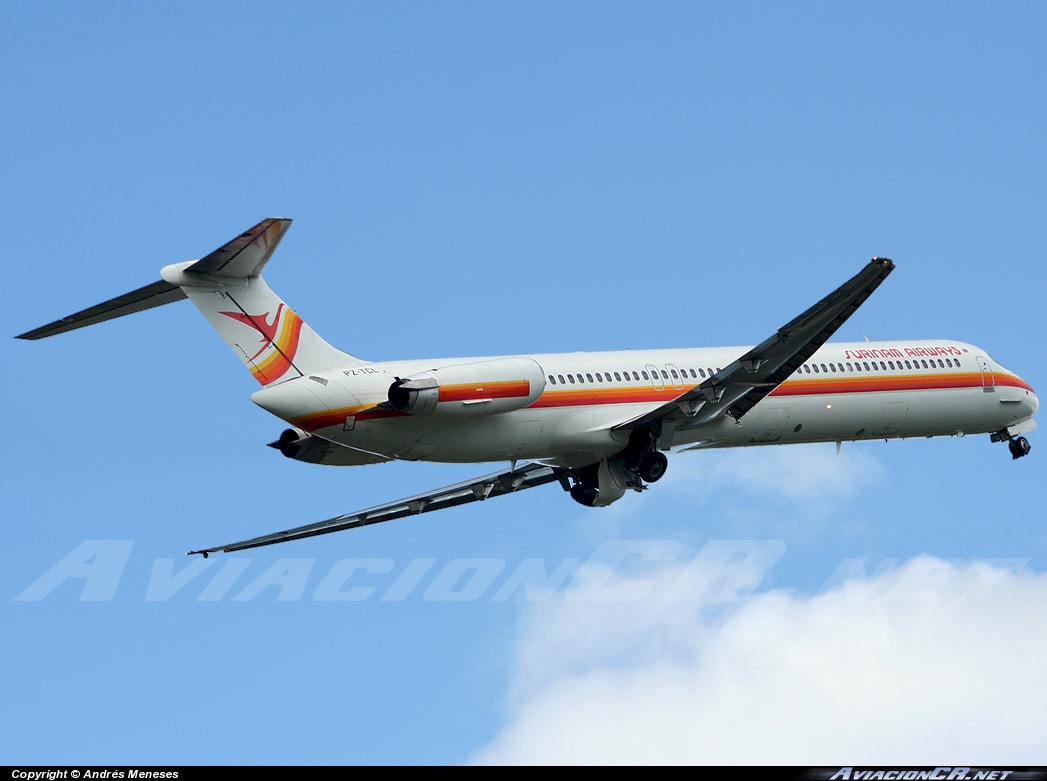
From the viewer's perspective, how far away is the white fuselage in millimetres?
29812

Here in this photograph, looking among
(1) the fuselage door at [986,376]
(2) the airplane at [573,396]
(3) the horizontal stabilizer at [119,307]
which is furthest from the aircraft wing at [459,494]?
(1) the fuselage door at [986,376]

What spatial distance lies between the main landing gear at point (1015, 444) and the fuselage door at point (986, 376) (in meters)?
1.41

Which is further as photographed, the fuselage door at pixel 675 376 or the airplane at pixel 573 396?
the fuselage door at pixel 675 376

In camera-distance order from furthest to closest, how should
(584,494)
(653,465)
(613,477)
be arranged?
(584,494), (613,477), (653,465)

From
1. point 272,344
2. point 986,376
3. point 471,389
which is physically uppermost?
point 272,344

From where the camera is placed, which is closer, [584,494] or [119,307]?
[119,307]

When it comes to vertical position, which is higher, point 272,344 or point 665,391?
point 272,344

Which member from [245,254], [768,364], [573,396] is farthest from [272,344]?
[768,364]

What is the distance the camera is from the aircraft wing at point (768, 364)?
98.1 ft

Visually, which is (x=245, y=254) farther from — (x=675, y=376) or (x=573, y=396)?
(x=675, y=376)

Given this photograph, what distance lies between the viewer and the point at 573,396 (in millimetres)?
32375

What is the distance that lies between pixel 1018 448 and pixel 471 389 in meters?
15.2

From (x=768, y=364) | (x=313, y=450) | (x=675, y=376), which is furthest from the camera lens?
(x=675, y=376)

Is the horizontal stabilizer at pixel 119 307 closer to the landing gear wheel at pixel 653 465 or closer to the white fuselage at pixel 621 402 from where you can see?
the white fuselage at pixel 621 402
